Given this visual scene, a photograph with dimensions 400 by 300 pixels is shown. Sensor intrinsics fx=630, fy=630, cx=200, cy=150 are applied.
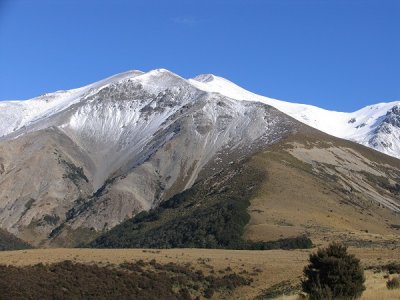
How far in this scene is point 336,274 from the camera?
27.4 meters

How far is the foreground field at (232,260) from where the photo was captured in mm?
56688

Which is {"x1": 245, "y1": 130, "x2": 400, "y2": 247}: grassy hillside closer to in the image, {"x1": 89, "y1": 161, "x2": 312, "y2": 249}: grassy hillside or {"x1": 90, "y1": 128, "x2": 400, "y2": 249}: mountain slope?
{"x1": 90, "y1": 128, "x2": 400, "y2": 249}: mountain slope

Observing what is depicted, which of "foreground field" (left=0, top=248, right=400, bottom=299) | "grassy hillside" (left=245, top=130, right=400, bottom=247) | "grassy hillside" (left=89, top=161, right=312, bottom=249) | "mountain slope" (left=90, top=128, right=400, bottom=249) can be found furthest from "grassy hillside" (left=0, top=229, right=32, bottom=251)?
"foreground field" (left=0, top=248, right=400, bottom=299)

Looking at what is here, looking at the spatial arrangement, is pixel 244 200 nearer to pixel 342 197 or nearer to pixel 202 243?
pixel 202 243

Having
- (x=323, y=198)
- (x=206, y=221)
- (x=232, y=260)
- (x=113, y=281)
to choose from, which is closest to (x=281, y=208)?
(x=206, y=221)

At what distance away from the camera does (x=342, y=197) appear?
5743 inches

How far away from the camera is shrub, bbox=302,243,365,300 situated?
25562 millimetres

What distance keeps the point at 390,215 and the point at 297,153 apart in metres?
45.3

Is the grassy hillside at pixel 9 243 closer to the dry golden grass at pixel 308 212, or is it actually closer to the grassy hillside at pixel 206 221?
the grassy hillside at pixel 206 221

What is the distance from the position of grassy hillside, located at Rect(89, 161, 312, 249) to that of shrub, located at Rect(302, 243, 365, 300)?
57678mm

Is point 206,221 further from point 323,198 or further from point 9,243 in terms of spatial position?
point 9,243

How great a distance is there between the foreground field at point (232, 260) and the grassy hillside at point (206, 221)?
1899 cm

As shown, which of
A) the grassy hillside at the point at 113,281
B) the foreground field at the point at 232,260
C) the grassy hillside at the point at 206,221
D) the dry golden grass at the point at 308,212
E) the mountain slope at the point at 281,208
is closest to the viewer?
the grassy hillside at the point at 113,281

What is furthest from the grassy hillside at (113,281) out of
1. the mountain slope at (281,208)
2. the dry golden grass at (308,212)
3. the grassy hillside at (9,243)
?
the grassy hillside at (9,243)
